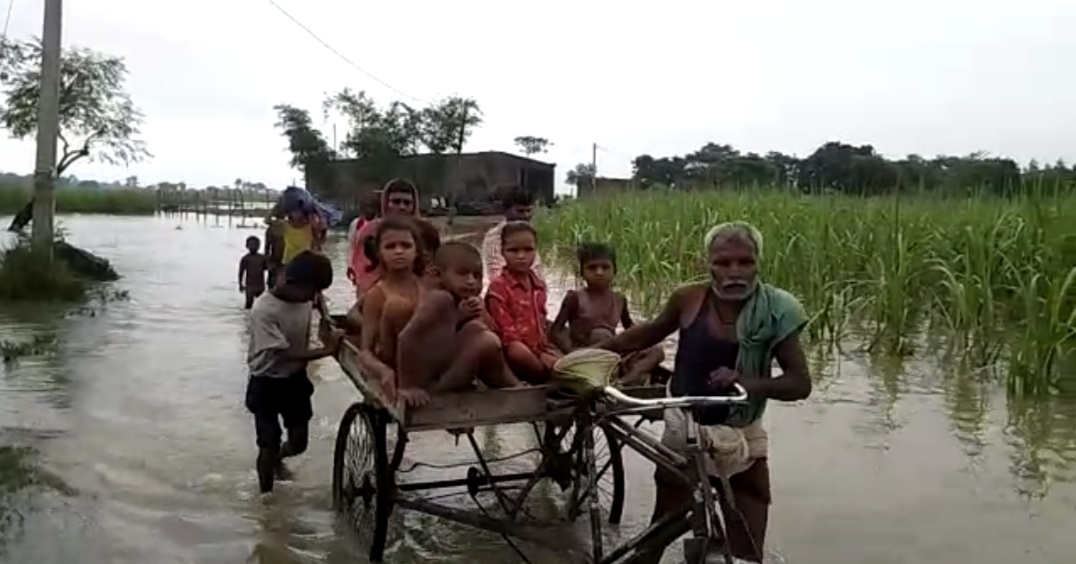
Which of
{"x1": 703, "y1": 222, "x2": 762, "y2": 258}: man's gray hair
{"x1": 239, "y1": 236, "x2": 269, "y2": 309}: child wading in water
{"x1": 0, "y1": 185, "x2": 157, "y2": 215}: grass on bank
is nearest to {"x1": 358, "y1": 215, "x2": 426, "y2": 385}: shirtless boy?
{"x1": 703, "y1": 222, "x2": 762, "y2": 258}: man's gray hair

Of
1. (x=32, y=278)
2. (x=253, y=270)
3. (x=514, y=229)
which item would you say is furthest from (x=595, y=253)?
(x=32, y=278)

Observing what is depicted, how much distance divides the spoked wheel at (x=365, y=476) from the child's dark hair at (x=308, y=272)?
0.76m

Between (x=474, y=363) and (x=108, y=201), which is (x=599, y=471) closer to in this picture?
(x=474, y=363)

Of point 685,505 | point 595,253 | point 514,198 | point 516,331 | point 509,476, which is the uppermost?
point 514,198

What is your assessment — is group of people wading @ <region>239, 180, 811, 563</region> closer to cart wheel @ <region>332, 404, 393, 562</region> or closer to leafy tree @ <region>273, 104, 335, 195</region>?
cart wheel @ <region>332, 404, 393, 562</region>

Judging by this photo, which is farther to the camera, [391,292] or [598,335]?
[598,335]

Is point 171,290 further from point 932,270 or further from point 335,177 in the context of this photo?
point 335,177

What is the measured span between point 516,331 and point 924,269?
23.4ft

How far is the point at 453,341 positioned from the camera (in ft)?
15.4

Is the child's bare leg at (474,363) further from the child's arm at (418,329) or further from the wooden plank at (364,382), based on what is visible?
the wooden plank at (364,382)

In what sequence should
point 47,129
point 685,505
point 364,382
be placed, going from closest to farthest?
point 685,505, point 364,382, point 47,129

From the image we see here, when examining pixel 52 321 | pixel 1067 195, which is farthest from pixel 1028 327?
pixel 52 321

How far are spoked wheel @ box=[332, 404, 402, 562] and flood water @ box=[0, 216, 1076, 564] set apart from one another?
150mm

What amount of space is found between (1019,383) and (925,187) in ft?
15.4
